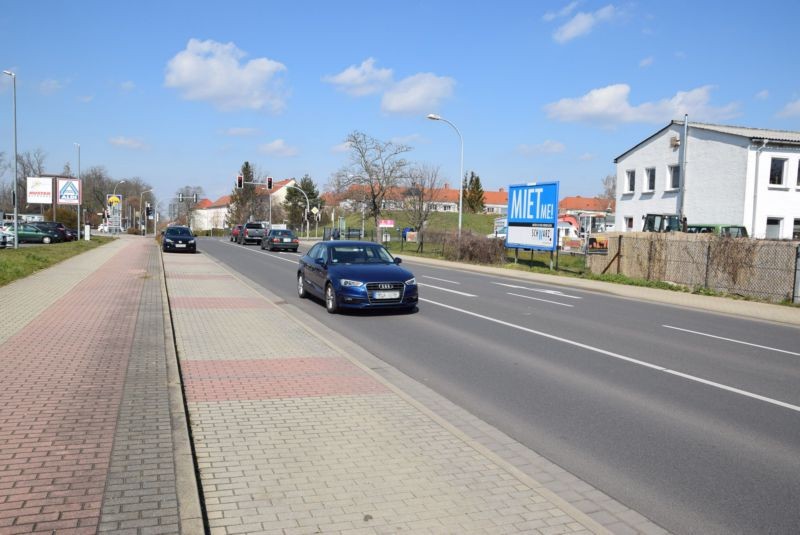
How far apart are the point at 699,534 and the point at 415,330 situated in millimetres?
7391

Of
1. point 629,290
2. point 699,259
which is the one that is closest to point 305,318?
point 629,290

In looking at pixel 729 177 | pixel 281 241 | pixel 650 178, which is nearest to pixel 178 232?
pixel 281 241

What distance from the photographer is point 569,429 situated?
568 cm

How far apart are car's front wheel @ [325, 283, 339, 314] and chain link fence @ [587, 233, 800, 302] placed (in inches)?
499

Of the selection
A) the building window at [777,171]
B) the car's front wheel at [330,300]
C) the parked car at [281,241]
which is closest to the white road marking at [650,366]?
the car's front wheel at [330,300]

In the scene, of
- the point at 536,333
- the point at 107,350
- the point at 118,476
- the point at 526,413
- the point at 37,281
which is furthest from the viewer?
the point at 37,281

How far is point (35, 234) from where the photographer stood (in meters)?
46.7

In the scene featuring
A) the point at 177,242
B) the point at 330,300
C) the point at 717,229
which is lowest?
the point at 330,300

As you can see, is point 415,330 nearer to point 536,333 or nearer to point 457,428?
point 536,333

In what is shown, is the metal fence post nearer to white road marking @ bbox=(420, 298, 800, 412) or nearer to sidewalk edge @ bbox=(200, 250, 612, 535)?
white road marking @ bbox=(420, 298, 800, 412)

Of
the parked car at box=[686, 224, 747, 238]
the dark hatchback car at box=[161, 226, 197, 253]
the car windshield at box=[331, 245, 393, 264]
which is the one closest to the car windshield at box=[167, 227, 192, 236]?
the dark hatchback car at box=[161, 226, 197, 253]

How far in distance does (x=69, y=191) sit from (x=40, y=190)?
1080 cm

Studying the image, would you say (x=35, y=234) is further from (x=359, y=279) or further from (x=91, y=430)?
(x=91, y=430)

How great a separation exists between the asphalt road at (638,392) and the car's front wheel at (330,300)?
0.25 m
